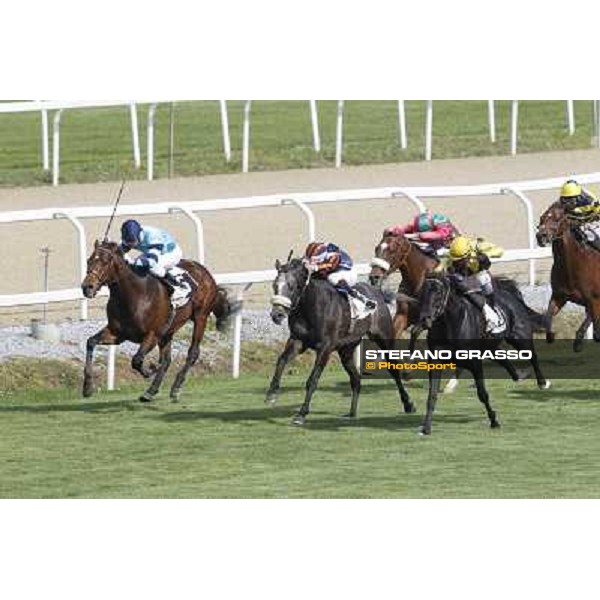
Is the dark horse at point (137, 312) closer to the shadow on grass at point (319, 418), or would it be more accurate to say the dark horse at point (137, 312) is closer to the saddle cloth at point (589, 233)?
the shadow on grass at point (319, 418)

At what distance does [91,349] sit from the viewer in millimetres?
15547

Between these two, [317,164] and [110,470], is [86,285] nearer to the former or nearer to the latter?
[110,470]

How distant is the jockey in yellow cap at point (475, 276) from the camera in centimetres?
1501

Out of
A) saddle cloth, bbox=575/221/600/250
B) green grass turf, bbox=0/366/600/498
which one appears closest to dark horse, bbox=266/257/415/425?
green grass turf, bbox=0/366/600/498

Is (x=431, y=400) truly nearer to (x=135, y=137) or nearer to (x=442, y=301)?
(x=442, y=301)

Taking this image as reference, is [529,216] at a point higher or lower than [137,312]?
higher

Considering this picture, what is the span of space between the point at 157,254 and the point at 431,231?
77.3 inches

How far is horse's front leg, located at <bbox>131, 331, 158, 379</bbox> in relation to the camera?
15.7 metres

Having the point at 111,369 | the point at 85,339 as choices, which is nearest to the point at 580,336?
the point at 111,369

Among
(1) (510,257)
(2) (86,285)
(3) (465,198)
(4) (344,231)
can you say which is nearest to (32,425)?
(2) (86,285)

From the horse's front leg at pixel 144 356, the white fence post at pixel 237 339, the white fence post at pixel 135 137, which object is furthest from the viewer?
the white fence post at pixel 135 137

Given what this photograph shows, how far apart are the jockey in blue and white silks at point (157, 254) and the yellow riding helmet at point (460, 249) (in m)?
1.96

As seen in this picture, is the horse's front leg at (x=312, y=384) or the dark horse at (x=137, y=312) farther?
the dark horse at (x=137, y=312)

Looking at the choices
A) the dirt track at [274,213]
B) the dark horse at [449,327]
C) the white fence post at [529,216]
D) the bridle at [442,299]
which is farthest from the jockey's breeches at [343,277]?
the dirt track at [274,213]
